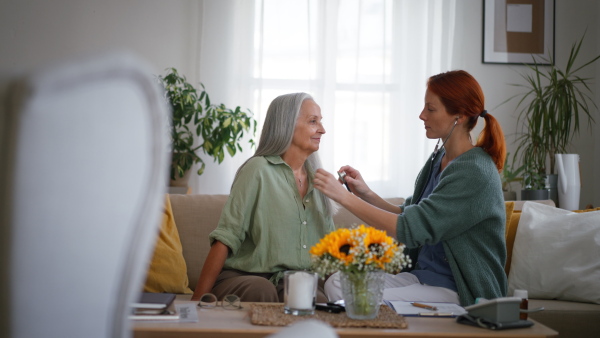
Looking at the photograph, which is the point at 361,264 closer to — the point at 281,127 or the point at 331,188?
the point at 331,188

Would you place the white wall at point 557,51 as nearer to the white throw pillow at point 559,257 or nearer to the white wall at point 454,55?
the white wall at point 454,55

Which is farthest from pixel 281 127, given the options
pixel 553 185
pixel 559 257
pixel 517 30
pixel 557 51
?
pixel 557 51

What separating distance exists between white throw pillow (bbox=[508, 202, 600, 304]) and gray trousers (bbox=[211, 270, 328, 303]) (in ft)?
2.92

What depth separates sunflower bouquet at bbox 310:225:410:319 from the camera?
4.99 ft

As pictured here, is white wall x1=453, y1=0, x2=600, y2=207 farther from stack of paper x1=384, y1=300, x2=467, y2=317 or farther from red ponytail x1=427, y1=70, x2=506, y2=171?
stack of paper x1=384, y1=300, x2=467, y2=317

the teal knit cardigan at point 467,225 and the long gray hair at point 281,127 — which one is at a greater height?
the long gray hair at point 281,127

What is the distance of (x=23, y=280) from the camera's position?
0.48 meters

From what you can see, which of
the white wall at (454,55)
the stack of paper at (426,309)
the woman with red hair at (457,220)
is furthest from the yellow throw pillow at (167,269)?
the white wall at (454,55)

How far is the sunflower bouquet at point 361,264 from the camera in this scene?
4.99 ft

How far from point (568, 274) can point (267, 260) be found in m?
1.17

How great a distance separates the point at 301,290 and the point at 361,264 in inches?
6.7

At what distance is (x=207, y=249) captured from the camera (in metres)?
2.64

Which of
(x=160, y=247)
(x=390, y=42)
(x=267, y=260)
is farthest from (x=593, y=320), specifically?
(x=390, y=42)

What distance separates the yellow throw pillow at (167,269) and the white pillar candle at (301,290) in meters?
1.01
